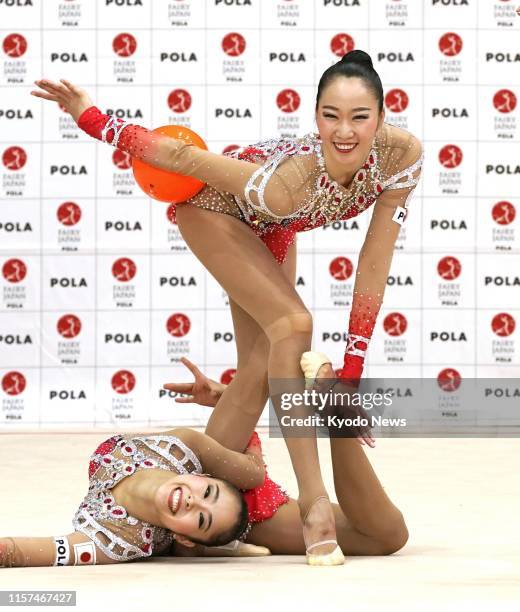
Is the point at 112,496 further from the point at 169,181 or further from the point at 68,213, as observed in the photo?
the point at 68,213

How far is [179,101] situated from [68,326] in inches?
45.2

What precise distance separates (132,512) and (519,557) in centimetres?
86

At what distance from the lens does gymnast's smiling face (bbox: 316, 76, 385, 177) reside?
2.74 meters

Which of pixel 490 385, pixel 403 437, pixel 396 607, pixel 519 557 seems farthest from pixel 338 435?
pixel 490 385

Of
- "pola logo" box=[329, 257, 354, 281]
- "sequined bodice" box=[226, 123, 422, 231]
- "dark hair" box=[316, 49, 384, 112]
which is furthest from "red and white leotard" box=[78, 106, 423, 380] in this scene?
"pola logo" box=[329, 257, 354, 281]

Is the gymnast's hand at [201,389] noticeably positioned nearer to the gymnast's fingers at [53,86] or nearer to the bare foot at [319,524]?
the bare foot at [319,524]

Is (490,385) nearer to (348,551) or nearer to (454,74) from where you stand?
(454,74)

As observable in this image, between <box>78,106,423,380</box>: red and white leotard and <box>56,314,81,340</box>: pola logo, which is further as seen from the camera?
<box>56,314,81,340</box>: pola logo

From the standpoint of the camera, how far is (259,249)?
9.48 ft

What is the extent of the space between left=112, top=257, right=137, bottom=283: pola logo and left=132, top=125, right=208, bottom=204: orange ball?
254cm

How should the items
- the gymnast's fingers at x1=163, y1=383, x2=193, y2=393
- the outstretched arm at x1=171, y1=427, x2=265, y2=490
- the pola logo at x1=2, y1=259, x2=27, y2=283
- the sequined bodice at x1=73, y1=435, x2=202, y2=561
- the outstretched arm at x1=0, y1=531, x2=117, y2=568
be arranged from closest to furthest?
the outstretched arm at x1=0, y1=531, x2=117, y2=568 → the sequined bodice at x1=73, y1=435, x2=202, y2=561 → the outstretched arm at x1=171, y1=427, x2=265, y2=490 → the gymnast's fingers at x1=163, y1=383, x2=193, y2=393 → the pola logo at x1=2, y1=259, x2=27, y2=283

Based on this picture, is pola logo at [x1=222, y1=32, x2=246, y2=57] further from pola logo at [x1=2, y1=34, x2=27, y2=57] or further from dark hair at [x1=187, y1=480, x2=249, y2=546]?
dark hair at [x1=187, y1=480, x2=249, y2=546]

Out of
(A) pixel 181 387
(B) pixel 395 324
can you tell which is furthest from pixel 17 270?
(A) pixel 181 387

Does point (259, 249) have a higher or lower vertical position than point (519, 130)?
lower
